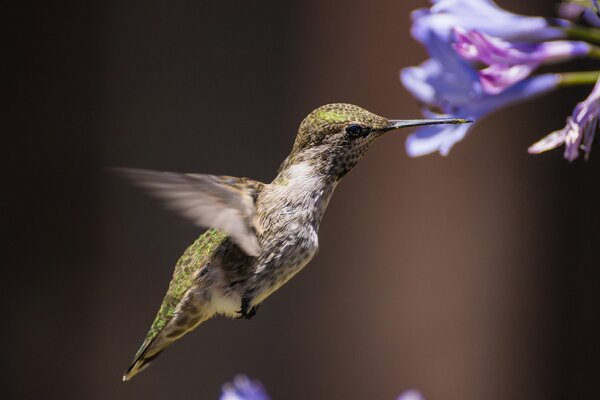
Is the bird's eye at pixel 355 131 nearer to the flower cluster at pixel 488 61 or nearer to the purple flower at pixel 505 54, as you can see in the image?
the flower cluster at pixel 488 61

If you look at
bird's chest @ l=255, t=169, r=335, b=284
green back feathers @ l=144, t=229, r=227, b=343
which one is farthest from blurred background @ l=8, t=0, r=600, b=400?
bird's chest @ l=255, t=169, r=335, b=284

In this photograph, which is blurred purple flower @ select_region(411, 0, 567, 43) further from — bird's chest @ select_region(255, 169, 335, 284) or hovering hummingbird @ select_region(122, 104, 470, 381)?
bird's chest @ select_region(255, 169, 335, 284)

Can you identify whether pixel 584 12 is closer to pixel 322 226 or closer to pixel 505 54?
pixel 505 54

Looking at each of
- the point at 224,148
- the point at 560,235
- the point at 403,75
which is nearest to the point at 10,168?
the point at 224,148

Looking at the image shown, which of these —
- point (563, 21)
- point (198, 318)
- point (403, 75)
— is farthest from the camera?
point (198, 318)

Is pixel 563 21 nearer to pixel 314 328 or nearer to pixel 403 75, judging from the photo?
pixel 403 75

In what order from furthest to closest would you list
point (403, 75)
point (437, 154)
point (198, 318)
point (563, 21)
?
point (437, 154) → point (198, 318) → point (403, 75) → point (563, 21)
